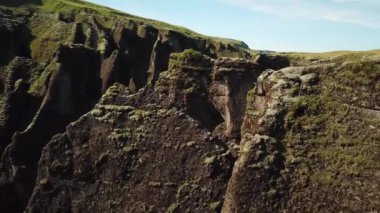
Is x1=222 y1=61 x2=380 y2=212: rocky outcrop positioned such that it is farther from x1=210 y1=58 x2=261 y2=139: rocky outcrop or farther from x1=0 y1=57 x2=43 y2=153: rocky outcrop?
x1=0 y1=57 x2=43 y2=153: rocky outcrop

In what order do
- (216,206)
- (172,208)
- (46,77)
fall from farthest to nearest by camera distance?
1. (46,77)
2. (172,208)
3. (216,206)

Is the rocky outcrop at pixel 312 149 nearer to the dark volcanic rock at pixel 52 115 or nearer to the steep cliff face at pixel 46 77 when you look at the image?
the steep cliff face at pixel 46 77

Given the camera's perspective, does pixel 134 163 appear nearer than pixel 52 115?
Yes

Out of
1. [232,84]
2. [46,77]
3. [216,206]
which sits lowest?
[46,77]

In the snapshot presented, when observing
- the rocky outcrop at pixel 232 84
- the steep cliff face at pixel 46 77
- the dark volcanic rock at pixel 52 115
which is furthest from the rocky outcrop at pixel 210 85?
the dark volcanic rock at pixel 52 115

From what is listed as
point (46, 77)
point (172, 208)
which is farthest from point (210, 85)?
point (172, 208)

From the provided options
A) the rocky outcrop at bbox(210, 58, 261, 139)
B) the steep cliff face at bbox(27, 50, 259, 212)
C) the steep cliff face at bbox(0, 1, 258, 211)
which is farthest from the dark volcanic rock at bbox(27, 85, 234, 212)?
the rocky outcrop at bbox(210, 58, 261, 139)

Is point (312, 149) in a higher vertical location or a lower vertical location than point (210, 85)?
higher

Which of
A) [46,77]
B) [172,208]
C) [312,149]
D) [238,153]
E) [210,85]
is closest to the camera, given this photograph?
[312,149]

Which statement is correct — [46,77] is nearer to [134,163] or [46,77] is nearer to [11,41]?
[11,41]

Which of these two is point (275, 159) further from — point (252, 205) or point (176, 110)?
point (176, 110)
